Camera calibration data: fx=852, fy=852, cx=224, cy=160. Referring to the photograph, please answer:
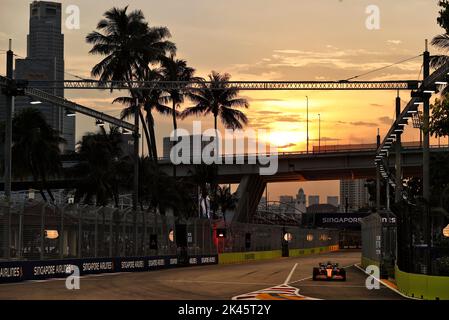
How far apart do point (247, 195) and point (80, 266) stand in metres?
64.5

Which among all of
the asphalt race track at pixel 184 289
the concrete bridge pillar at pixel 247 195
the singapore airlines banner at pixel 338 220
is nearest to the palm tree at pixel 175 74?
the concrete bridge pillar at pixel 247 195

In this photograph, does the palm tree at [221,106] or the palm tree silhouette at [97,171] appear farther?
the palm tree at [221,106]

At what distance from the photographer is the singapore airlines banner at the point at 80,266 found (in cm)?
3541

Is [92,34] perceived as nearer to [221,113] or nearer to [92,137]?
[92,137]

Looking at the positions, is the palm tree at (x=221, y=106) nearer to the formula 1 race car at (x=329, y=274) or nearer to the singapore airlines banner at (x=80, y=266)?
the singapore airlines banner at (x=80, y=266)

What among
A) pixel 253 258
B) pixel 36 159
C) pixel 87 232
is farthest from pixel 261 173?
pixel 87 232

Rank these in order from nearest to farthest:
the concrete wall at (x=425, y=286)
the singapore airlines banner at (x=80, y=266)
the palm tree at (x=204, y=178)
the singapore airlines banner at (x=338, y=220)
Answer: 1. the concrete wall at (x=425, y=286)
2. the singapore airlines banner at (x=80, y=266)
3. the palm tree at (x=204, y=178)
4. the singapore airlines banner at (x=338, y=220)

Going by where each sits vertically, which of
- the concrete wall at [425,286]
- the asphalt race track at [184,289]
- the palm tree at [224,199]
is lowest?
the asphalt race track at [184,289]

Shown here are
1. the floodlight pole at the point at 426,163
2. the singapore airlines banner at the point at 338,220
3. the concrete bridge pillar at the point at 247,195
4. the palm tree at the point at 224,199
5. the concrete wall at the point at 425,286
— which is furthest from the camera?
the singapore airlines banner at the point at 338,220

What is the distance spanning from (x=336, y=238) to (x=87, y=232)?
109 metres

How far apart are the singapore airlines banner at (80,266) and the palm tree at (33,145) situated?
26803 mm

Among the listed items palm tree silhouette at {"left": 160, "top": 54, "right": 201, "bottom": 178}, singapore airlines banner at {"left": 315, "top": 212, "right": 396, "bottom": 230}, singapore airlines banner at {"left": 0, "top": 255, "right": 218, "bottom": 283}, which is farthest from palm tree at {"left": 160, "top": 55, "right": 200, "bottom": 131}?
singapore airlines banner at {"left": 315, "top": 212, "right": 396, "bottom": 230}

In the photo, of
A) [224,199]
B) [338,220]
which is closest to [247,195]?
[224,199]

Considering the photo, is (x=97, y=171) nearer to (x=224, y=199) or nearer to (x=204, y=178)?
(x=204, y=178)
